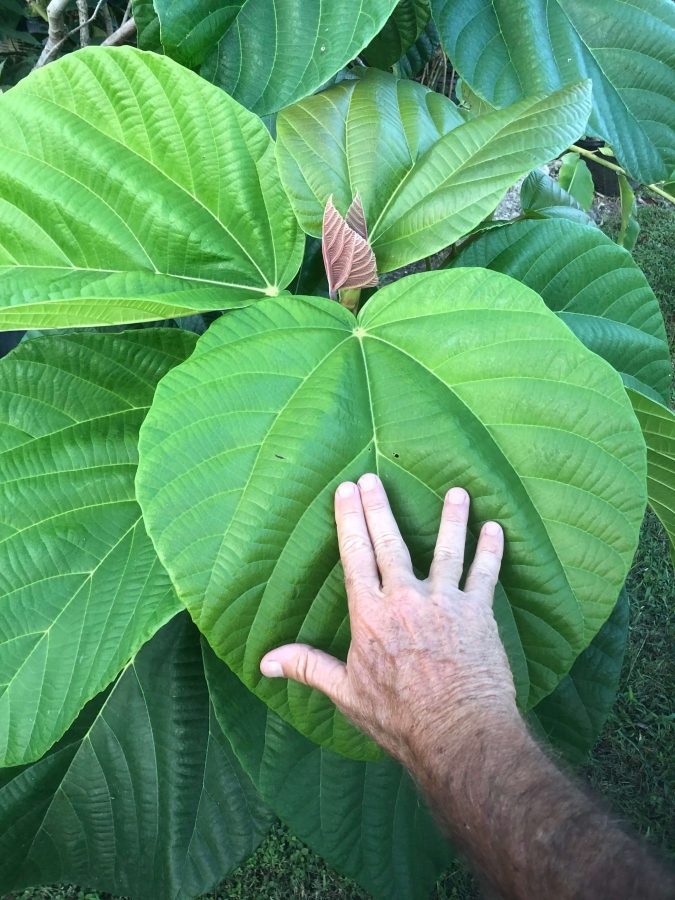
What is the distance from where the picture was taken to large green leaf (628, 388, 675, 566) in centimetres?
93

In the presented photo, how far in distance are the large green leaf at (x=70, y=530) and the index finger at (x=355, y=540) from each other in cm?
23

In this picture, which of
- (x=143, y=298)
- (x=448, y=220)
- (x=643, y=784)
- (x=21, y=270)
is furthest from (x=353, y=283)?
(x=643, y=784)

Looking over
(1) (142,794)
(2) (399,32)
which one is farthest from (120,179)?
(1) (142,794)

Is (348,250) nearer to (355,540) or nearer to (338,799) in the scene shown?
(355,540)

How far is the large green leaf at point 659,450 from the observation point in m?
0.93

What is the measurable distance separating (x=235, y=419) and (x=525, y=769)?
0.42 metres

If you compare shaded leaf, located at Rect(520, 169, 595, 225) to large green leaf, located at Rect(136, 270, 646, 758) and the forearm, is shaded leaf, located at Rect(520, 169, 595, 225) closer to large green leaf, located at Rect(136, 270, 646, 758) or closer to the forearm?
large green leaf, located at Rect(136, 270, 646, 758)

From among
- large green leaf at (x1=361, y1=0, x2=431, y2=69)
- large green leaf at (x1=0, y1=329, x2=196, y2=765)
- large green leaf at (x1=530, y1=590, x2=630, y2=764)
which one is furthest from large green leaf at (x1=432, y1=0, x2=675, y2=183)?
large green leaf at (x1=530, y1=590, x2=630, y2=764)

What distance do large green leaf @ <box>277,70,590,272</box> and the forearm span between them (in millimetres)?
555

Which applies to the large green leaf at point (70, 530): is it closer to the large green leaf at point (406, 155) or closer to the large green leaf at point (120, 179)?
the large green leaf at point (120, 179)

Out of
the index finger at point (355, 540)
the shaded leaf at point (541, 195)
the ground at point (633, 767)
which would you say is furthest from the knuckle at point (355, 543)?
the ground at point (633, 767)

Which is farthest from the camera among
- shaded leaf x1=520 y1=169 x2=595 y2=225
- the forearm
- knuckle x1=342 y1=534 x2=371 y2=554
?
shaded leaf x1=520 y1=169 x2=595 y2=225

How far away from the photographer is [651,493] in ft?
3.39

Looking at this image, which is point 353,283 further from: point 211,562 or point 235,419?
point 211,562
